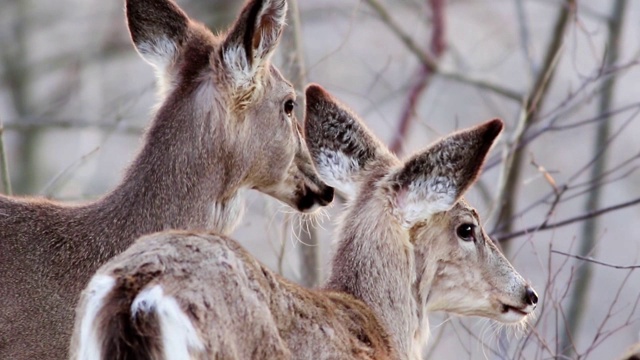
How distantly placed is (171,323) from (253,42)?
8.82 ft

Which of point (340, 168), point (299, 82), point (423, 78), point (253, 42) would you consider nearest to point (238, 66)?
point (253, 42)

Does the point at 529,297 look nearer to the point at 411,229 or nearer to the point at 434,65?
the point at 411,229

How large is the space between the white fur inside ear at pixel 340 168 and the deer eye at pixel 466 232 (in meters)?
0.60

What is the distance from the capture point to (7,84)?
1962 centimetres

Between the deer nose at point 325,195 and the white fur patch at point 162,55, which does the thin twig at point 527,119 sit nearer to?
the deer nose at point 325,195

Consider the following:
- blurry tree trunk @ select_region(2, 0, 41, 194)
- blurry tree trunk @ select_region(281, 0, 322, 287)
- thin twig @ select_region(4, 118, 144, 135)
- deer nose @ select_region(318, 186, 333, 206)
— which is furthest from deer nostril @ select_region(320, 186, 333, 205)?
blurry tree trunk @ select_region(2, 0, 41, 194)

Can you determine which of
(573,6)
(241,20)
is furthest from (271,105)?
(573,6)

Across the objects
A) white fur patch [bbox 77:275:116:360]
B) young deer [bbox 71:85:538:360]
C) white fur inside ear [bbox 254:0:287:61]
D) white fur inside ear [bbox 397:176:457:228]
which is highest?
white fur inside ear [bbox 254:0:287:61]

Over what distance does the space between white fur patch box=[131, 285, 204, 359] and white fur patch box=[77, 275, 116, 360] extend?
0.55 feet

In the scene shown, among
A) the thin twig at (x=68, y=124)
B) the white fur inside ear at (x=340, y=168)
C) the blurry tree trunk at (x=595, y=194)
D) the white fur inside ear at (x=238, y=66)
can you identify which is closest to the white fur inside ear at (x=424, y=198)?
the white fur inside ear at (x=340, y=168)

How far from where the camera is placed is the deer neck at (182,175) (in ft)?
23.7

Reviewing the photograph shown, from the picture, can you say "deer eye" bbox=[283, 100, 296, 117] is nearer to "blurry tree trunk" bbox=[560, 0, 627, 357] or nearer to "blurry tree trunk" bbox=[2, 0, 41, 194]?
"blurry tree trunk" bbox=[560, 0, 627, 357]

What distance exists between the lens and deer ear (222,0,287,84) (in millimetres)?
7398

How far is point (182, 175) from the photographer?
24.0 ft
